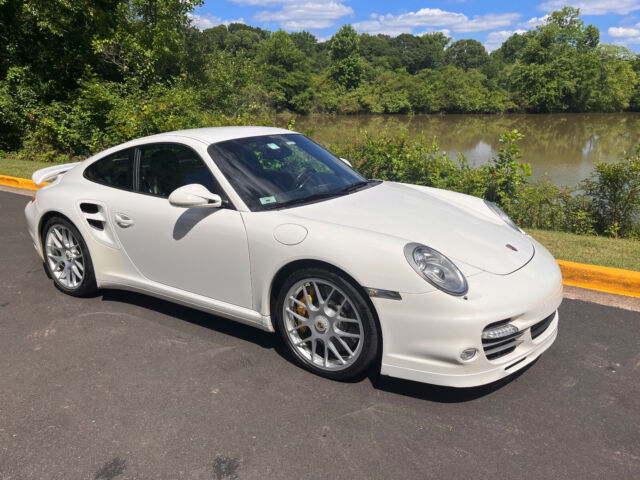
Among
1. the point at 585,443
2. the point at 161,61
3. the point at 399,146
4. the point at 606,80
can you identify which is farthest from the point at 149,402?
the point at 606,80

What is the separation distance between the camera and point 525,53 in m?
62.5

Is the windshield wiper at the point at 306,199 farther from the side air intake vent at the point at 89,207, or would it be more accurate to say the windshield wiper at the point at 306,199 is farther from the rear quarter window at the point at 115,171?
the side air intake vent at the point at 89,207

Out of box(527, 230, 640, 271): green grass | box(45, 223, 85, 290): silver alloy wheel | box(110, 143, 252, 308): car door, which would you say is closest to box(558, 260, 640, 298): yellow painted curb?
box(527, 230, 640, 271): green grass

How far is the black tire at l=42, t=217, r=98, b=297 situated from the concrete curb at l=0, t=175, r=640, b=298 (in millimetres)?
4405

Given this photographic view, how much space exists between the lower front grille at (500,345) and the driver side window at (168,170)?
6.68 feet

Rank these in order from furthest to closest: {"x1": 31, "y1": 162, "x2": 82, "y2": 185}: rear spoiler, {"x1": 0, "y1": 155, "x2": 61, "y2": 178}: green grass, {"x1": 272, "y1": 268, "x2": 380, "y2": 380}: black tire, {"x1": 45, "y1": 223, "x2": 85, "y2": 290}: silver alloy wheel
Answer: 1. {"x1": 0, "y1": 155, "x2": 61, "y2": 178}: green grass
2. {"x1": 31, "y1": 162, "x2": 82, "y2": 185}: rear spoiler
3. {"x1": 45, "y1": 223, "x2": 85, "y2": 290}: silver alloy wheel
4. {"x1": 272, "y1": 268, "x2": 380, "y2": 380}: black tire

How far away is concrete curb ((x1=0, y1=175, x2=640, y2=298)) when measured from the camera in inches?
188

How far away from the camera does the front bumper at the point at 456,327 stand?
2.77 metres

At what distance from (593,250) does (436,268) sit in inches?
154

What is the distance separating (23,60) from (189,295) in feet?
52.3

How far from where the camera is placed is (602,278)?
4.93 metres

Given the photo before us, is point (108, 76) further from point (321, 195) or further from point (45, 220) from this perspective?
point (321, 195)

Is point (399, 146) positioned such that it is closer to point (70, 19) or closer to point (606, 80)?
point (70, 19)

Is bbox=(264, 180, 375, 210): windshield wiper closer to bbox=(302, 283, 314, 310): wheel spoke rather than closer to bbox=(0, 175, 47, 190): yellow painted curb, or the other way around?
bbox=(302, 283, 314, 310): wheel spoke
